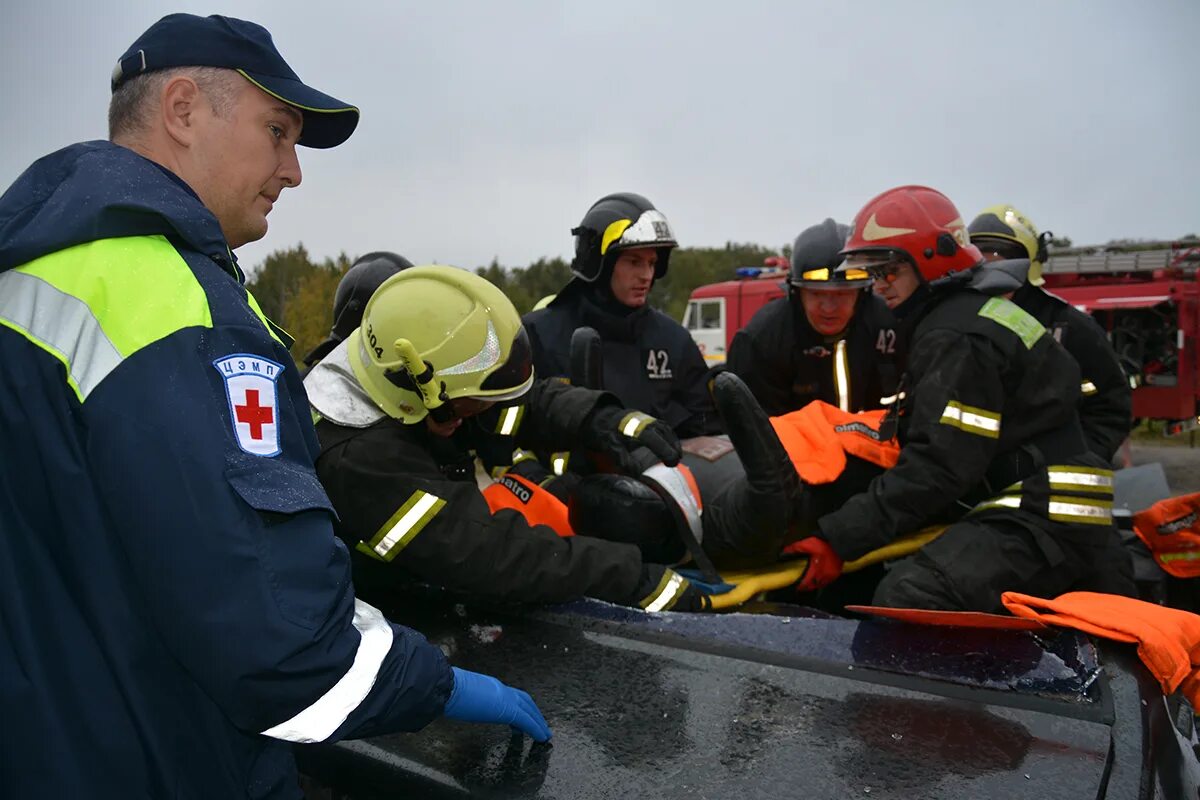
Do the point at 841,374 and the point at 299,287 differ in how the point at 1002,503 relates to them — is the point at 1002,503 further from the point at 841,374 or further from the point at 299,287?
the point at 299,287

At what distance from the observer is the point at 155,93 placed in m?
1.29

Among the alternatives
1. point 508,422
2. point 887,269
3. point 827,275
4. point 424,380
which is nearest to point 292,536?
point 424,380

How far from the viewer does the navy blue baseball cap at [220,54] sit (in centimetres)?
130

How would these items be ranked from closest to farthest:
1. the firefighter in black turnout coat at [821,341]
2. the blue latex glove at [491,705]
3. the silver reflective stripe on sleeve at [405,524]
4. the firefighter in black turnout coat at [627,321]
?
the blue latex glove at [491,705] < the silver reflective stripe on sleeve at [405,524] < the firefighter in black turnout coat at [821,341] < the firefighter in black turnout coat at [627,321]

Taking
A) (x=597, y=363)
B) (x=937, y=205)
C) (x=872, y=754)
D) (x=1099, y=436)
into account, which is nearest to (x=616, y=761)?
(x=872, y=754)

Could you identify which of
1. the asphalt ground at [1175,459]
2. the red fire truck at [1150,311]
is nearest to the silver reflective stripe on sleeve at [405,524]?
the red fire truck at [1150,311]

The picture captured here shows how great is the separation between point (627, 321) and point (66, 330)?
331 centimetres

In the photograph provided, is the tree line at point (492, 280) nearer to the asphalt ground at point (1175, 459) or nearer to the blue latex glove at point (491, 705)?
the blue latex glove at point (491, 705)

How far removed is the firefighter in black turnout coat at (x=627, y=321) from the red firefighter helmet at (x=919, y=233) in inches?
47.0

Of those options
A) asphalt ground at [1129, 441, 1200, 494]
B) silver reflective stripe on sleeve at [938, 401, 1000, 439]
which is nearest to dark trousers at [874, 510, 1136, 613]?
silver reflective stripe on sleeve at [938, 401, 1000, 439]

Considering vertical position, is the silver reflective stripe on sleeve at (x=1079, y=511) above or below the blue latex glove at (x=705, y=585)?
above

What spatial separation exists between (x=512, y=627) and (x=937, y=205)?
6.96ft

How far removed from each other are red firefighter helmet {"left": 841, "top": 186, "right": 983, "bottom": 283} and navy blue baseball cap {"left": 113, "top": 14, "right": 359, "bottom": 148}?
7.21 ft

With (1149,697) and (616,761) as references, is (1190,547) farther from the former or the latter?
(616,761)
